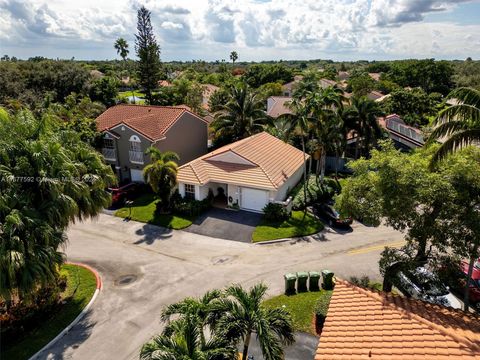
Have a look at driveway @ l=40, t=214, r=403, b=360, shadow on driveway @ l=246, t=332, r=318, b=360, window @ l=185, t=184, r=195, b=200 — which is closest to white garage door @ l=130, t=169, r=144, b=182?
driveway @ l=40, t=214, r=403, b=360

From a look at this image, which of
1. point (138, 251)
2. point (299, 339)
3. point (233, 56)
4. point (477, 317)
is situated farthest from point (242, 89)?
point (233, 56)

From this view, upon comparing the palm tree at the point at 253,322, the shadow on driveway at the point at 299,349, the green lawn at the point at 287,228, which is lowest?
the shadow on driveway at the point at 299,349

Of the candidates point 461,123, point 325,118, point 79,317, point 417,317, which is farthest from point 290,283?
point 325,118

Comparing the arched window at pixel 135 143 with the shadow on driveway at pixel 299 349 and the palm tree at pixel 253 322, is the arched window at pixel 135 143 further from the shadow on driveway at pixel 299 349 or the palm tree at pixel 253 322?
the palm tree at pixel 253 322

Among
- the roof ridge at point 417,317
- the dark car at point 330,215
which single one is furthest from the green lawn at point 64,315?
the dark car at point 330,215

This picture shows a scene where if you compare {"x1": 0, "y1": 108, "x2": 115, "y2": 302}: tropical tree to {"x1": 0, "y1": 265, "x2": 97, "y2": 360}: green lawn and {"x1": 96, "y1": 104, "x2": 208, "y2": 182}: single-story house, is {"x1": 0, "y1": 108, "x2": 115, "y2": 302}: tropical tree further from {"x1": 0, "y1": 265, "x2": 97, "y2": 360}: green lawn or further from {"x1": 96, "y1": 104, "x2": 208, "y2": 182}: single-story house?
{"x1": 96, "y1": 104, "x2": 208, "y2": 182}: single-story house

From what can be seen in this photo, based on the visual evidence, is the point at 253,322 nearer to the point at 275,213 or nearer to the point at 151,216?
the point at 275,213

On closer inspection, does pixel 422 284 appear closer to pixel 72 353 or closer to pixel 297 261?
pixel 297 261
